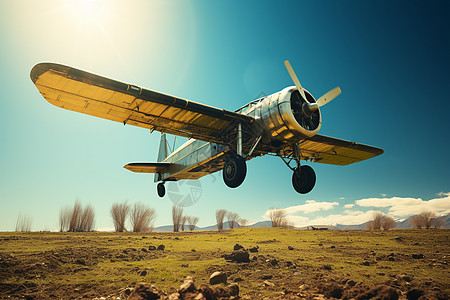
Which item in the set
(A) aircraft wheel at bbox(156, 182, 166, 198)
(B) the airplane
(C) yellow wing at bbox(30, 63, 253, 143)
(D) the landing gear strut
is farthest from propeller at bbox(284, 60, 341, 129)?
(A) aircraft wheel at bbox(156, 182, 166, 198)

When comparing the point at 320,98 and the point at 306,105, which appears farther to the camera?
the point at 320,98

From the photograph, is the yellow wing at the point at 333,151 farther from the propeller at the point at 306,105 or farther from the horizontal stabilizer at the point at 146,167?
the horizontal stabilizer at the point at 146,167

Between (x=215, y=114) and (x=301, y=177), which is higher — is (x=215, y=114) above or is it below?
above

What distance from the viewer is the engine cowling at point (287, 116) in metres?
8.97

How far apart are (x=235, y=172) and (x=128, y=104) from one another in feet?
15.6

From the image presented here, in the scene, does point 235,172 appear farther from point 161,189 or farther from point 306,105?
point 161,189

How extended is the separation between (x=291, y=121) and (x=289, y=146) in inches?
70.5

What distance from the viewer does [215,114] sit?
9.62 meters

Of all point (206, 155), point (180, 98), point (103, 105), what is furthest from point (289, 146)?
point (103, 105)

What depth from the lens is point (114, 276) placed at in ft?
16.5

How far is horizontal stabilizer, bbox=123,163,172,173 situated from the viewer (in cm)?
1695

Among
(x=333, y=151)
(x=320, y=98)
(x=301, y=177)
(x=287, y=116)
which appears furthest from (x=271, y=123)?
(x=333, y=151)

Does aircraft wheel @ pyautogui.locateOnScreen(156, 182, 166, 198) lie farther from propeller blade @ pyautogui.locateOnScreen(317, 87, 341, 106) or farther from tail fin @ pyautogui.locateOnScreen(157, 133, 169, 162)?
propeller blade @ pyautogui.locateOnScreen(317, 87, 341, 106)

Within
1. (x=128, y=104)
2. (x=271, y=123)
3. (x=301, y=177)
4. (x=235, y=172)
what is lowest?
(x=301, y=177)
